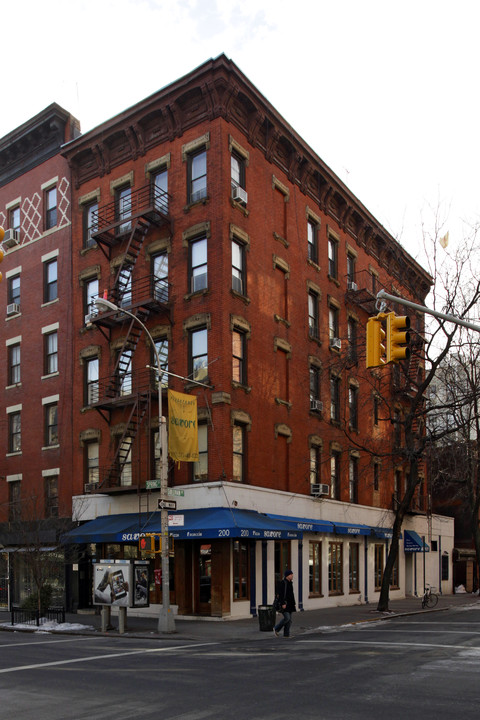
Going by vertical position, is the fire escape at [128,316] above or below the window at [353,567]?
above

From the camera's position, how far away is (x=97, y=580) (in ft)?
72.5

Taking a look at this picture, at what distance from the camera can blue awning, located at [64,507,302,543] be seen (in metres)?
23.1

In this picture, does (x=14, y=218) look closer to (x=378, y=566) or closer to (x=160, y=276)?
(x=160, y=276)

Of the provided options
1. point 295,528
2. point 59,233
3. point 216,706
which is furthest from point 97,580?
point 59,233

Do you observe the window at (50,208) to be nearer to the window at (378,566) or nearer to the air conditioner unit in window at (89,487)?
the air conditioner unit in window at (89,487)

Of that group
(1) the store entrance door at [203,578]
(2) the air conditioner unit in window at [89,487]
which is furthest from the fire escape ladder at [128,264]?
(1) the store entrance door at [203,578]

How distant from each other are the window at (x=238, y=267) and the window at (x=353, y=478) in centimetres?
1264

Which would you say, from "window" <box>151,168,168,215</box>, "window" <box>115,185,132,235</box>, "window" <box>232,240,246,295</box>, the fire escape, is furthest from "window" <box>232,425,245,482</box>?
"window" <box>115,185,132,235</box>

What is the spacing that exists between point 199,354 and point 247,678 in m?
15.6

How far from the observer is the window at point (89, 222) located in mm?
31625

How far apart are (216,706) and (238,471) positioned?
647 inches

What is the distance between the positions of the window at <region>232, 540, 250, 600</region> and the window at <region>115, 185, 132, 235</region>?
45.3ft

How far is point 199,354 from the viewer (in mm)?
26672

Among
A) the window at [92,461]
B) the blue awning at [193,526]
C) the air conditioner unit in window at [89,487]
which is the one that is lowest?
the blue awning at [193,526]
